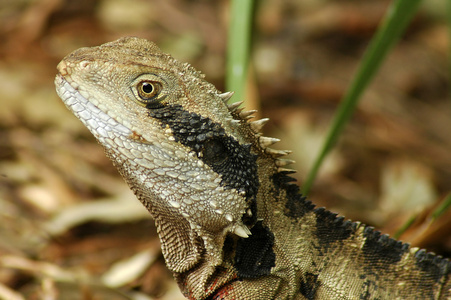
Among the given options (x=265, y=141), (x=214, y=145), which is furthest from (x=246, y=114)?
(x=214, y=145)

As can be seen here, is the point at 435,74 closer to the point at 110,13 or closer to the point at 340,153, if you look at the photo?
the point at 340,153

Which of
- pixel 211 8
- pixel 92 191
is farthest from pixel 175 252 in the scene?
pixel 211 8

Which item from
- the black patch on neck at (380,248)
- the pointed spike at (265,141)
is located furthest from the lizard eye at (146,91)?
the black patch on neck at (380,248)

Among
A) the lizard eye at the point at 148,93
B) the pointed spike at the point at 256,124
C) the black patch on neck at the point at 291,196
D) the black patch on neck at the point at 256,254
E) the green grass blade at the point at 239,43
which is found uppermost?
the green grass blade at the point at 239,43

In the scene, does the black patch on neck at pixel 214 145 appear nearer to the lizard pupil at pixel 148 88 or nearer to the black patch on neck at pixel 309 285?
the lizard pupil at pixel 148 88

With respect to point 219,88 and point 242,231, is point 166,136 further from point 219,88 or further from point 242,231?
point 219,88

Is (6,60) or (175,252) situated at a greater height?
(6,60)
